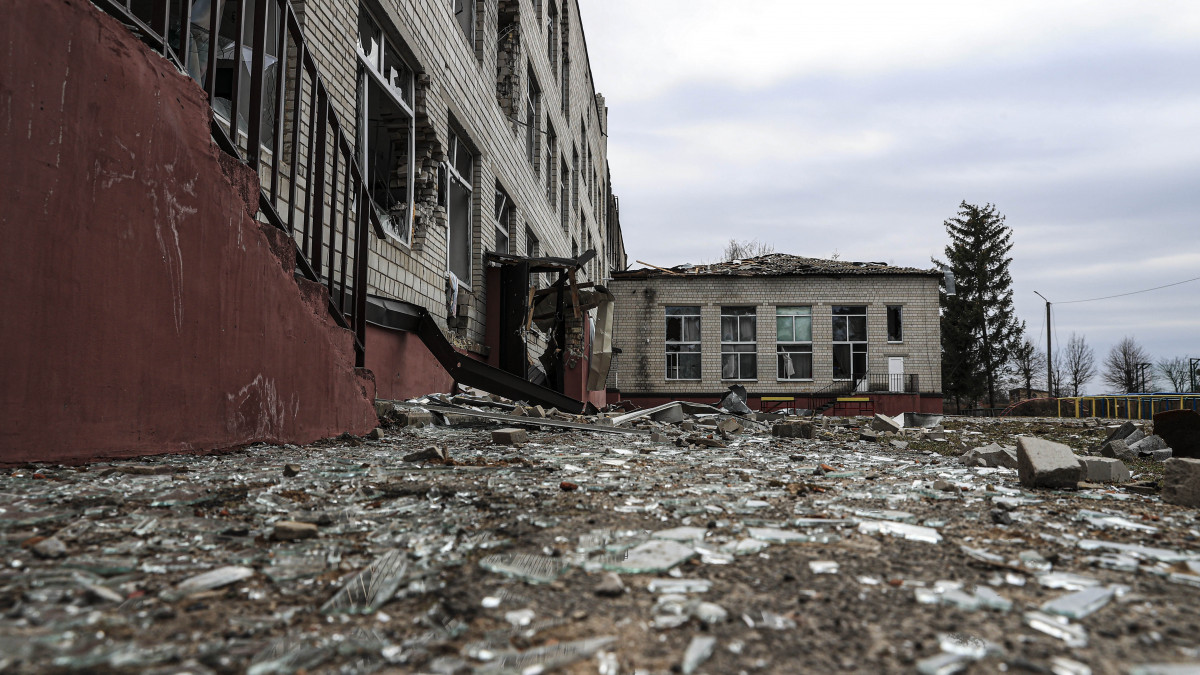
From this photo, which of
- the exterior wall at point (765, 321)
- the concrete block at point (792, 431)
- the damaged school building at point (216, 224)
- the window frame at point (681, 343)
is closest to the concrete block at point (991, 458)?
the concrete block at point (792, 431)

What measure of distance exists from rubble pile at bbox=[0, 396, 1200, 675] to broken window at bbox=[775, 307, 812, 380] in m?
19.9

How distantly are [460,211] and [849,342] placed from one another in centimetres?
1702

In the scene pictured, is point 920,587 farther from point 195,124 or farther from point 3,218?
point 195,124

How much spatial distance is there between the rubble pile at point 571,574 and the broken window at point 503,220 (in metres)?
7.90

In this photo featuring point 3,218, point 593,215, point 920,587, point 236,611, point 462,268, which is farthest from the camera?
point 593,215

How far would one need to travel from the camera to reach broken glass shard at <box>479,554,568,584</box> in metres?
1.52

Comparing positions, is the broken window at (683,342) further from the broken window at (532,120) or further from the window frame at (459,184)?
the window frame at (459,184)

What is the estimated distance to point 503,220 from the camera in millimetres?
11156

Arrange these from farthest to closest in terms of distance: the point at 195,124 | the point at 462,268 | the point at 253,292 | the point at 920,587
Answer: the point at 462,268, the point at 253,292, the point at 195,124, the point at 920,587

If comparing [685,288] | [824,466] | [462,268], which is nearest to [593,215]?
[685,288]

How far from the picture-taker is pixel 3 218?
211 cm

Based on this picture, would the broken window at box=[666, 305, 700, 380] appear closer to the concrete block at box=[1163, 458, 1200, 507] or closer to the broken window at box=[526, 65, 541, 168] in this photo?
the broken window at box=[526, 65, 541, 168]

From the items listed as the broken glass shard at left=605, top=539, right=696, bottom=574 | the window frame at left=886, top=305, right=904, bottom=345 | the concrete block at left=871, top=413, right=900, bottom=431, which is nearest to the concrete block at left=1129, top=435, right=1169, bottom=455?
the concrete block at left=871, top=413, right=900, bottom=431

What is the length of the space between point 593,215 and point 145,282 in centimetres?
2282
